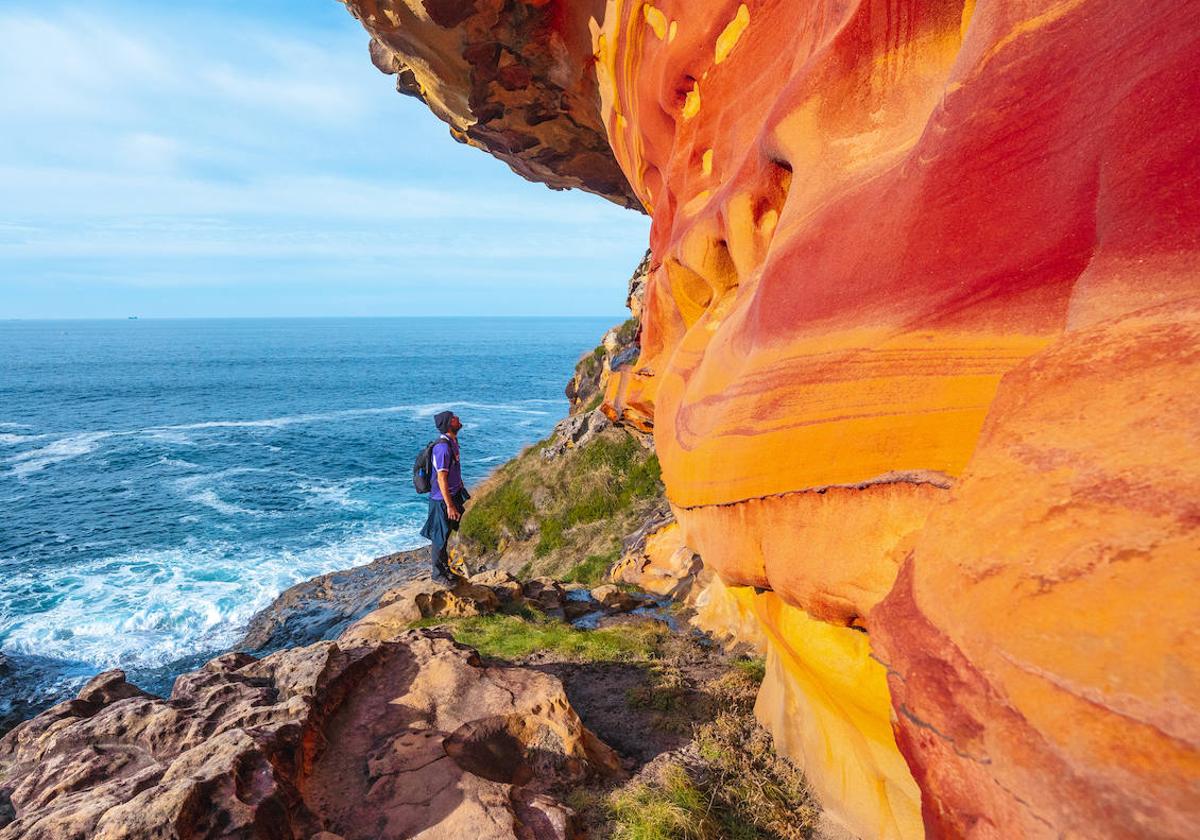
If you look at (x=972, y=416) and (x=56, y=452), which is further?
(x=56, y=452)

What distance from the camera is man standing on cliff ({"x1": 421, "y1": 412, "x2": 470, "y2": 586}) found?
27.5 feet

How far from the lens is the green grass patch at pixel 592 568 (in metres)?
16.4

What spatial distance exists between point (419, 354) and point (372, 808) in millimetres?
132043

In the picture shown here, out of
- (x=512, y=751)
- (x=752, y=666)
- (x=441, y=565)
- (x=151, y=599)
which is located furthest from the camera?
(x=151, y=599)

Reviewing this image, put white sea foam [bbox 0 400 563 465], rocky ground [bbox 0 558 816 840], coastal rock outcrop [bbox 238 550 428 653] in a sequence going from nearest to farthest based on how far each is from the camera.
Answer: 1. rocky ground [bbox 0 558 816 840]
2. coastal rock outcrop [bbox 238 550 428 653]
3. white sea foam [bbox 0 400 563 465]

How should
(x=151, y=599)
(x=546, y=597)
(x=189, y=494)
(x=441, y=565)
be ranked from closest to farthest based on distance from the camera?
1. (x=441, y=565)
2. (x=546, y=597)
3. (x=151, y=599)
4. (x=189, y=494)

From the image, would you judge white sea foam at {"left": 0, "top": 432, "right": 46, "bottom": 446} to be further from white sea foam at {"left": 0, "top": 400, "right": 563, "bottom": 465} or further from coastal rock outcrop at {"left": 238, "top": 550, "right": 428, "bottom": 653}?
coastal rock outcrop at {"left": 238, "top": 550, "right": 428, "bottom": 653}

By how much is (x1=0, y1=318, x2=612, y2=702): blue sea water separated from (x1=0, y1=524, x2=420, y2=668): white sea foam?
64 mm

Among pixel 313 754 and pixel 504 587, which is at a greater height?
pixel 313 754

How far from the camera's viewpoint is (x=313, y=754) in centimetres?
465

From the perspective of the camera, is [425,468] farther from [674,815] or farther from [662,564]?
[662,564]

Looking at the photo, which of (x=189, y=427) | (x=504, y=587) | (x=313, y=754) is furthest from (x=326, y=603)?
(x=189, y=427)

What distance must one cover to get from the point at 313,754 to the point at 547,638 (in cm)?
406

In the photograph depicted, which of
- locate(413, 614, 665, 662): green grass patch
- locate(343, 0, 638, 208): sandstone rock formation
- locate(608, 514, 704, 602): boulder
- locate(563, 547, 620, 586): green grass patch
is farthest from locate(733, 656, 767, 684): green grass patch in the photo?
locate(343, 0, 638, 208): sandstone rock formation
